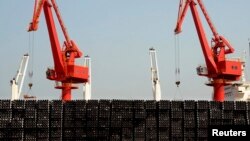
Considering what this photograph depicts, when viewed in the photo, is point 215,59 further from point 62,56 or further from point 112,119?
point 112,119

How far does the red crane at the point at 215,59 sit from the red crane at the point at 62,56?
13.0 metres

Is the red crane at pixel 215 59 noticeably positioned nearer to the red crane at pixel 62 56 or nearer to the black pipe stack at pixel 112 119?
the red crane at pixel 62 56

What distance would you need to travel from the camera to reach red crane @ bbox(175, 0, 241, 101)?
49812 millimetres

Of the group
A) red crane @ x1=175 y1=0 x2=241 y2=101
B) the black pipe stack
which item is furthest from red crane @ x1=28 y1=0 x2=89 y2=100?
the black pipe stack

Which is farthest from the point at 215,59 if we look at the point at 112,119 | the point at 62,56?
the point at 112,119

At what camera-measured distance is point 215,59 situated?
50.8 m

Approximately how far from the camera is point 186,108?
25.5 meters

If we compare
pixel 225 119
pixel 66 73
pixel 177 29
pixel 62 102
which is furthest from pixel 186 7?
pixel 62 102

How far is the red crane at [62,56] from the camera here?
163 feet

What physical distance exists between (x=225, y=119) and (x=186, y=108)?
2555 millimetres

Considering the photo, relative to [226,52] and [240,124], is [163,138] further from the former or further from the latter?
[226,52]

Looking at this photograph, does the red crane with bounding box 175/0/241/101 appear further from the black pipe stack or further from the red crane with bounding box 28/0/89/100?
the black pipe stack

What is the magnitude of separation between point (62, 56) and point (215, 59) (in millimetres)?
18192

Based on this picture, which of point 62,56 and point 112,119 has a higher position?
point 62,56
